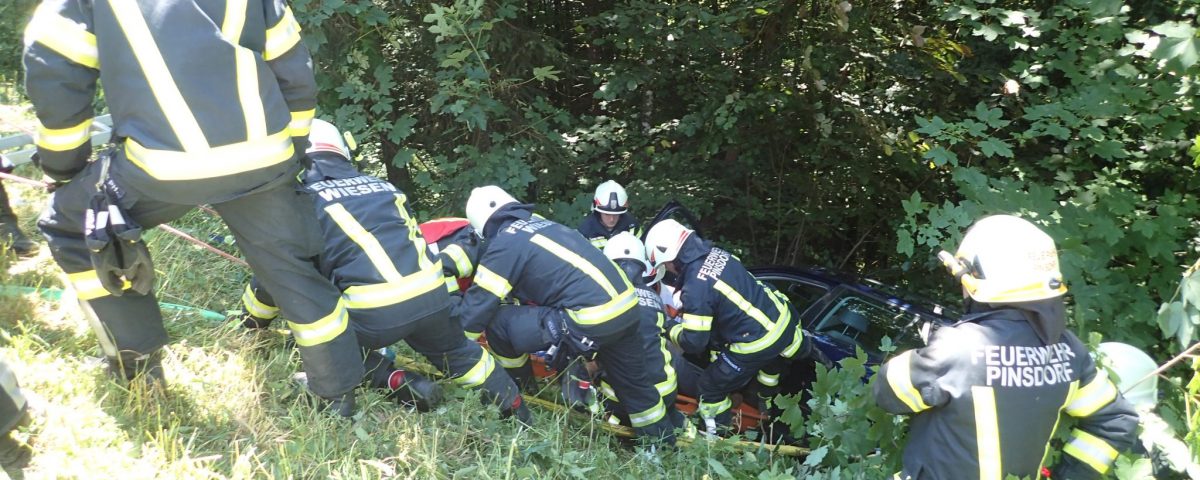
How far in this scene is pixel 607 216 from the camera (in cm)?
646

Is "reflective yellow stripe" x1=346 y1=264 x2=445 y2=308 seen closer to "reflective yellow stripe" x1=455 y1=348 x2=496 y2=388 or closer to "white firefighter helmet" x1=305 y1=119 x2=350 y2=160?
"reflective yellow stripe" x1=455 y1=348 x2=496 y2=388

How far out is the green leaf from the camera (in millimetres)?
4762

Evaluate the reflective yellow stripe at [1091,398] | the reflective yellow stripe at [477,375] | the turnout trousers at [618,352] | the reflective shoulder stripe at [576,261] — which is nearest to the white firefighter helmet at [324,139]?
the reflective shoulder stripe at [576,261]

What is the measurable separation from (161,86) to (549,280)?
2.19 metres

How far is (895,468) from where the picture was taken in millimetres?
3121

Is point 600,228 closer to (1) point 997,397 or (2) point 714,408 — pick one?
(2) point 714,408

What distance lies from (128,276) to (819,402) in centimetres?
275

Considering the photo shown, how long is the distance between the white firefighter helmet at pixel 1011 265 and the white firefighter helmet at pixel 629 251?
2.70 m

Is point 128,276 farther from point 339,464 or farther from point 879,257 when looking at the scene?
point 879,257

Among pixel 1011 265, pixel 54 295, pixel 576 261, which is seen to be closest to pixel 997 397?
pixel 1011 265

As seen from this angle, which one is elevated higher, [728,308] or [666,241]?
[666,241]

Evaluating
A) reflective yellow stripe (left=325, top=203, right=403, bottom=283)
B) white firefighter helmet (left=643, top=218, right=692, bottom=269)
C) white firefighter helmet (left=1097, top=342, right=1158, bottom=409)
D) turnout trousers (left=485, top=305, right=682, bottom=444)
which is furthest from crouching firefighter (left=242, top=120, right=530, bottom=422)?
white firefighter helmet (left=1097, top=342, right=1158, bottom=409)

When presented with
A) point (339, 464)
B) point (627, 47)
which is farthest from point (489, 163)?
point (339, 464)

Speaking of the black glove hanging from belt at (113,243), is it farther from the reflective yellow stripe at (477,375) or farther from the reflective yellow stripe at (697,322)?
the reflective yellow stripe at (697,322)
